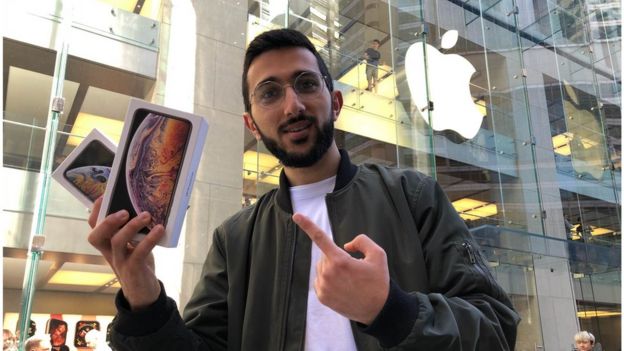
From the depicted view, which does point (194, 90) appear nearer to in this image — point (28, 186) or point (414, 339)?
point (28, 186)

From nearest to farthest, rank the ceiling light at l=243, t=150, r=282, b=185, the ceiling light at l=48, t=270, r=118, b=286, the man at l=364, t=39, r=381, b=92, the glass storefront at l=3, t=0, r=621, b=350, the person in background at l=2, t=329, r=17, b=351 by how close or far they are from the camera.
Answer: the ceiling light at l=243, t=150, r=282, b=185 < the person in background at l=2, t=329, r=17, b=351 < the glass storefront at l=3, t=0, r=621, b=350 < the man at l=364, t=39, r=381, b=92 < the ceiling light at l=48, t=270, r=118, b=286

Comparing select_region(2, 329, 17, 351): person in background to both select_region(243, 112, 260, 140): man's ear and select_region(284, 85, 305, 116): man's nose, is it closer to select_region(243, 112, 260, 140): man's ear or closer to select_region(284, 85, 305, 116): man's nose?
select_region(243, 112, 260, 140): man's ear

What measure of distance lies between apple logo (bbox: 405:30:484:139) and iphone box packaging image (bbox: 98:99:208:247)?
15.2ft

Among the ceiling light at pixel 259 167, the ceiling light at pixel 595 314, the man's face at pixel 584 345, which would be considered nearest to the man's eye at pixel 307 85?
the ceiling light at pixel 259 167

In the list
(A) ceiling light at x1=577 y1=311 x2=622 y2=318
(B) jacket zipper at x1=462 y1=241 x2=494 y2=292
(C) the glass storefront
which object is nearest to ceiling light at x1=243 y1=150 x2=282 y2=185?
(C) the glass storefront

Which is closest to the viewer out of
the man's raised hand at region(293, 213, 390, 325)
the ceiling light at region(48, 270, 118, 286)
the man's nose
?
the man's raised hand at region(293, 213, 390, 325)

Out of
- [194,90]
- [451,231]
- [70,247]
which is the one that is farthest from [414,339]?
[194,90]

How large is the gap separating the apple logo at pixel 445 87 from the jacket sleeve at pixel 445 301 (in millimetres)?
4526

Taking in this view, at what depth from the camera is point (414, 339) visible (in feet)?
2.35

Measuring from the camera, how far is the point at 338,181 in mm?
1088

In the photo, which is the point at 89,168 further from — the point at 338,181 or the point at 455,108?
the point at 455,108

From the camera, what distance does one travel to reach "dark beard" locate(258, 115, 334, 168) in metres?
1.07

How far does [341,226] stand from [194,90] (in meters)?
6.95

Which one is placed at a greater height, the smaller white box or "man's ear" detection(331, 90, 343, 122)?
"man's ear" detection(331, 90, 343, 122)
